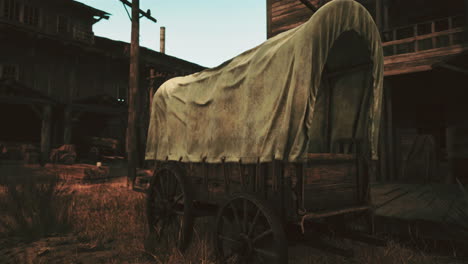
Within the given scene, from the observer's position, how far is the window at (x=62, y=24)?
19641 mm

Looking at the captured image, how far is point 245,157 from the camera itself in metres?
3.45

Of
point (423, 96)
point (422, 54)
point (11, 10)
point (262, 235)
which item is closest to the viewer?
point (262, 235)

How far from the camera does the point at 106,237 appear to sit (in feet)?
15.8

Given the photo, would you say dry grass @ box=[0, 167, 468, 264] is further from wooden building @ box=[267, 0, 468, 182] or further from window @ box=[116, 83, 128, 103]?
window @ box=[116, 83, 128, 103]

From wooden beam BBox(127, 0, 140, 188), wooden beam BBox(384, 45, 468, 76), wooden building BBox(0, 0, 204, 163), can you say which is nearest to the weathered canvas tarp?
wooden beam BBox(127, 0, 140, 188)

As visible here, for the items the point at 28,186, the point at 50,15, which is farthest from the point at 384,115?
the point at 50,15

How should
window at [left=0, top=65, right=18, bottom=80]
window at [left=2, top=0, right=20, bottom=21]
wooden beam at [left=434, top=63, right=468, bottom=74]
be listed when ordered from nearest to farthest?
wooden beam at [left=434, top=63, right=468, bottom=74] → window at [left=0, top=65, right=18, bottom=80] → window at [left=2, top=0, right=20, bottom=21]

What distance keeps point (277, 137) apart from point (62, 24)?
21.6 metres

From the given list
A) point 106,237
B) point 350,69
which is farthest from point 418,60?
point 106,237

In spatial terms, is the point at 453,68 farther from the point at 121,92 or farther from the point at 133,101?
the point at 121,92

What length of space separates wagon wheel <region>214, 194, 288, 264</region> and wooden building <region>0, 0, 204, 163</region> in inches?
458

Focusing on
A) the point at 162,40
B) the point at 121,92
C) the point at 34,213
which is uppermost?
the point at 162,40

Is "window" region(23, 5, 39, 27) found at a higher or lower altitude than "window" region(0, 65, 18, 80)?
higher

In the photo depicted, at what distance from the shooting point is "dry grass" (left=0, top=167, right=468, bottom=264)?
Answer: 12.5ft
